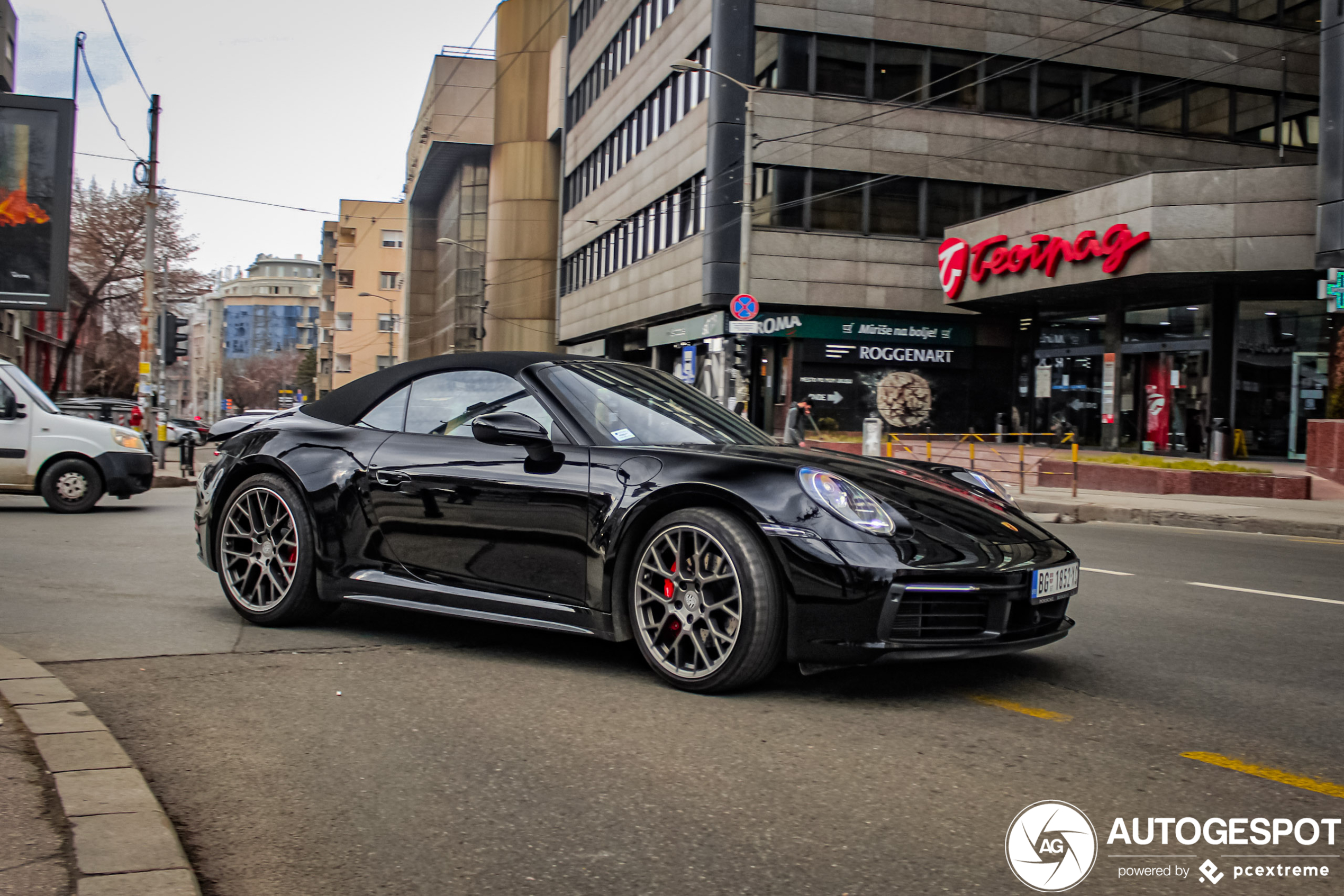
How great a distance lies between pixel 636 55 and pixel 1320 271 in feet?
79.5

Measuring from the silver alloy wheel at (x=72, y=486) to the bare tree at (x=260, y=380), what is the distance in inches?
4965

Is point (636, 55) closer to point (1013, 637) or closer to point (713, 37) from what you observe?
point (713, 37)

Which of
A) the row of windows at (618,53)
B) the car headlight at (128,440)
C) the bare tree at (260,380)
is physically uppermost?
the row of windows at (618,53)

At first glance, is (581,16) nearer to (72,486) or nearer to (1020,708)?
(72,486)

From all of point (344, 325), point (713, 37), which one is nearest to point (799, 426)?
point (713, 37)

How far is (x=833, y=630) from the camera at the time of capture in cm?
394

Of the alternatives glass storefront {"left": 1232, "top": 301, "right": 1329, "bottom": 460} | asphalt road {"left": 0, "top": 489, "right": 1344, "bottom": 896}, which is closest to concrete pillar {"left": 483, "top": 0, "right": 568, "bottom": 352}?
glass storefront {"left": 1232, "top": 301, "right": 1329, "bottom": 460}

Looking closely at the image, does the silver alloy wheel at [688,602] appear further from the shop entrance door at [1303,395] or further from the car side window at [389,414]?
the shop entrance door at [1303,395]

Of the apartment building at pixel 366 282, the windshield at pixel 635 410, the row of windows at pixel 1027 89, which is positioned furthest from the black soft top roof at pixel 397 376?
the apartment building at pixel 366 282

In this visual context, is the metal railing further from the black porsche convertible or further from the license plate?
the black porsche convertible

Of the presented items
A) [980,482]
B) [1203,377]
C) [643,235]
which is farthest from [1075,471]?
[643,235]

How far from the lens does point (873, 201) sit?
32875 mm

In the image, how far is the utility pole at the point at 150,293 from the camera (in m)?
23.3

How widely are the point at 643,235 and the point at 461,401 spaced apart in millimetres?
34527
